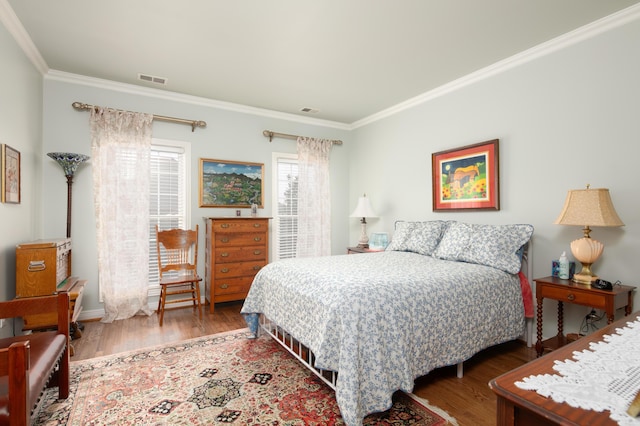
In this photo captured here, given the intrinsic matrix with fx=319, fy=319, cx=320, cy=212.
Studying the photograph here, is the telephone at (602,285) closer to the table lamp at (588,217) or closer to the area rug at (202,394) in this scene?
the table lamp at (588,217)

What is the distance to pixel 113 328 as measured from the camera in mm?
3314

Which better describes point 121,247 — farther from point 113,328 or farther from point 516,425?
point 516,425

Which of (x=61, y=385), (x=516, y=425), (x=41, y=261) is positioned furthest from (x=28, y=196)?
(x=516, y=425)

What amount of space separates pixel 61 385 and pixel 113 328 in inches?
55.0

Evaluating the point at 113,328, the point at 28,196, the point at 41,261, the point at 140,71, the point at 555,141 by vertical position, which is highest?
the point at 140,71

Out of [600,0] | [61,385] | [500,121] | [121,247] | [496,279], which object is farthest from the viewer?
[121,247]

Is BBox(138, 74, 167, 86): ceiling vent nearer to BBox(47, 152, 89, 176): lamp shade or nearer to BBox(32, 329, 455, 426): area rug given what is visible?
BBox(47, 152, 89, 176): lamp shade

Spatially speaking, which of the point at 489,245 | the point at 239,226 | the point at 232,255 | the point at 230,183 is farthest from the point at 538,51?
the point at 232,255

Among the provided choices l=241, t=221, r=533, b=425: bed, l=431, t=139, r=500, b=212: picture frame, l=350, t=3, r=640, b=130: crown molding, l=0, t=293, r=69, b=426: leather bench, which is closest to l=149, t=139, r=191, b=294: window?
l=241, t=221, r=533, b=425: bed

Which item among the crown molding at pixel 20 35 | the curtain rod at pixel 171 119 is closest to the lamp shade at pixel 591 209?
the curtain rod at pixel 171 119

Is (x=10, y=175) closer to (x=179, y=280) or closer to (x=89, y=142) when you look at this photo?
(x=89, y=142)

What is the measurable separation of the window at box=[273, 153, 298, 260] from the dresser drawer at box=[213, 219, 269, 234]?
626 mm

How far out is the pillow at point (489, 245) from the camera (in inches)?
105

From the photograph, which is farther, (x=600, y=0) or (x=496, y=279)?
(x=496, y=279)
